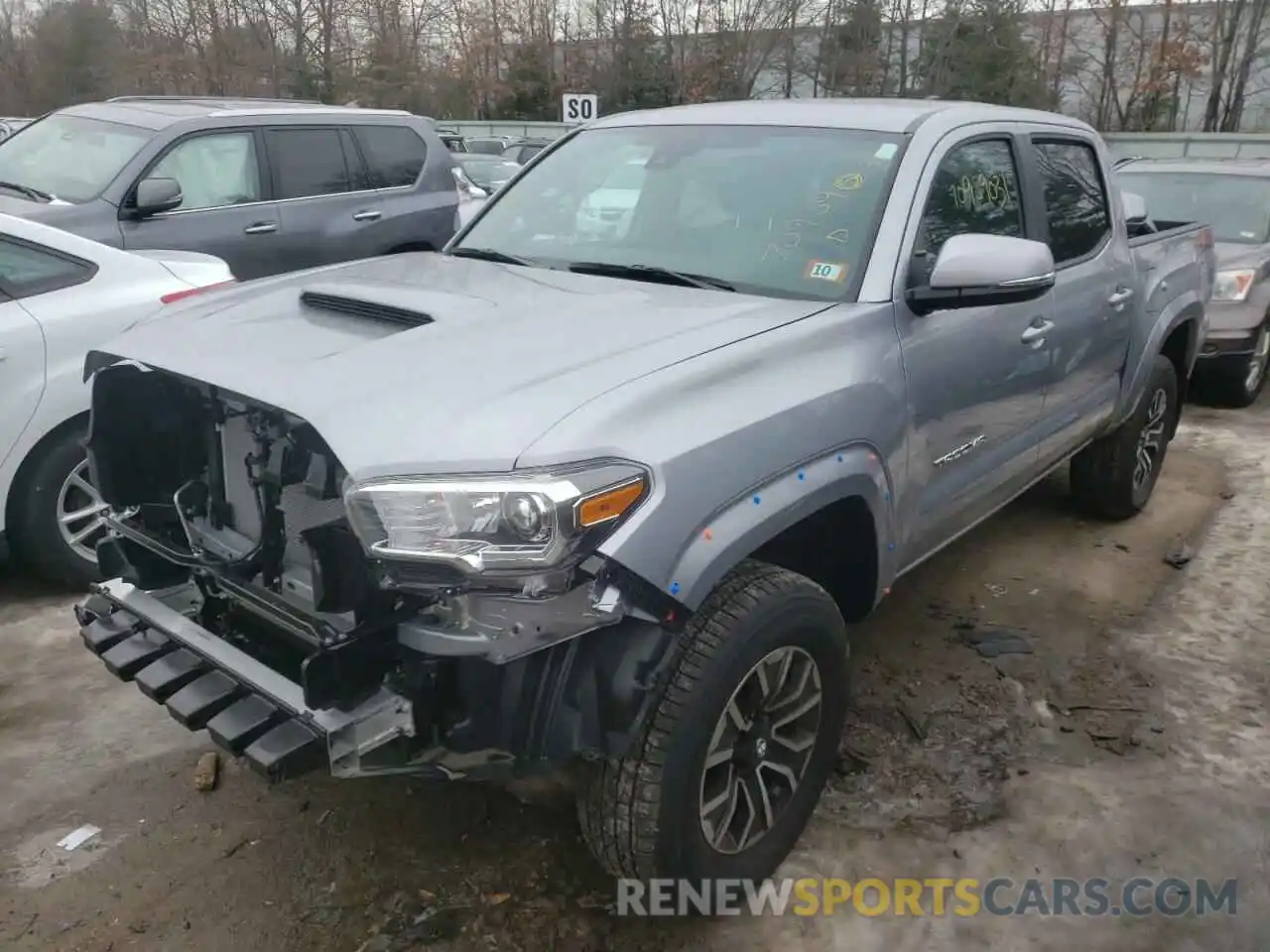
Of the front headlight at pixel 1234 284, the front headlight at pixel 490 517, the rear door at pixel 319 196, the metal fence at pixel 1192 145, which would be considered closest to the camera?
the front headlight at pixel 490 517

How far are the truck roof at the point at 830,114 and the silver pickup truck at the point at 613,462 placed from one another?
20 millimetres

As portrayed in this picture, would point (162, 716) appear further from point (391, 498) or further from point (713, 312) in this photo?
point (713, 312)

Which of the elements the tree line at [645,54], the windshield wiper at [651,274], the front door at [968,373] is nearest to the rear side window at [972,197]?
the front door at [968,373]

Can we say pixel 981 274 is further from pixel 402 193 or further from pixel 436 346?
pixel 402 193

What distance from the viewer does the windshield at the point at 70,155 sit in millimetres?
6445

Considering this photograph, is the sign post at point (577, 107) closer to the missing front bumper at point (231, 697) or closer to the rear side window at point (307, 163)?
the rear side window at point (307, 163)

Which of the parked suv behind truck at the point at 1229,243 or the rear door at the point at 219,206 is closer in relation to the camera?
the rear door at the point at 219,206

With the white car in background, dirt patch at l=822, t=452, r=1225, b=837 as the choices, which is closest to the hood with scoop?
the white car in background

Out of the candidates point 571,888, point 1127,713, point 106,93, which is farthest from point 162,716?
point 106,93

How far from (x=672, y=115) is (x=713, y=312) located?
132 centimetres

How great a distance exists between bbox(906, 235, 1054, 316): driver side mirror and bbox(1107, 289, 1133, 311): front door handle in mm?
1522

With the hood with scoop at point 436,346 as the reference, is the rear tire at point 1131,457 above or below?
below

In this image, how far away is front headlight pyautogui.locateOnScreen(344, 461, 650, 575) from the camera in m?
2.10

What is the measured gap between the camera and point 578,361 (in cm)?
247
